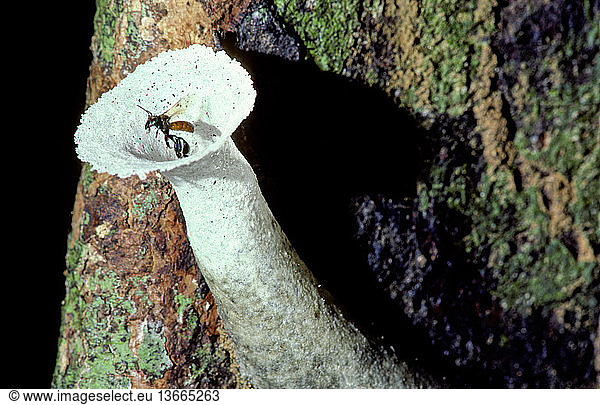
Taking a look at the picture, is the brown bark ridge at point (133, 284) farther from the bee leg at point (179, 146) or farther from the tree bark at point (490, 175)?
the tree bark at point (490, 175)

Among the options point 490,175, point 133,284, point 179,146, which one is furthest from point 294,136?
point 133,284

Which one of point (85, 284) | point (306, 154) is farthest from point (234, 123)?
point (85, 284)

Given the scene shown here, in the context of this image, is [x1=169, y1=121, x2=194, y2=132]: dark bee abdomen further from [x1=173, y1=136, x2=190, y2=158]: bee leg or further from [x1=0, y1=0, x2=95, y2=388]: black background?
[x1=0, y1=0, x2=95, y2=388]: black background

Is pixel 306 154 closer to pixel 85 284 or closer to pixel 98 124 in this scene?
pixel 98 124

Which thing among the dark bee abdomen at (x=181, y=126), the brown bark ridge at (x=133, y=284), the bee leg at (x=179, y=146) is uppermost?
the dark bee abdomen at (x=181, y=126)

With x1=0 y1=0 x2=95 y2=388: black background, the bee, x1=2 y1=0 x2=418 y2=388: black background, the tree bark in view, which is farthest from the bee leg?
x1=0 y1=0 x2=95 y2=388: black background

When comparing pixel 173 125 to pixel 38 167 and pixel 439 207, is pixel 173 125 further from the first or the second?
pixel 38 167

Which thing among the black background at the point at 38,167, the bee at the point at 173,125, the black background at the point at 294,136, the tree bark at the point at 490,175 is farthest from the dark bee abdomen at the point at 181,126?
the black background at the point at 38,167
